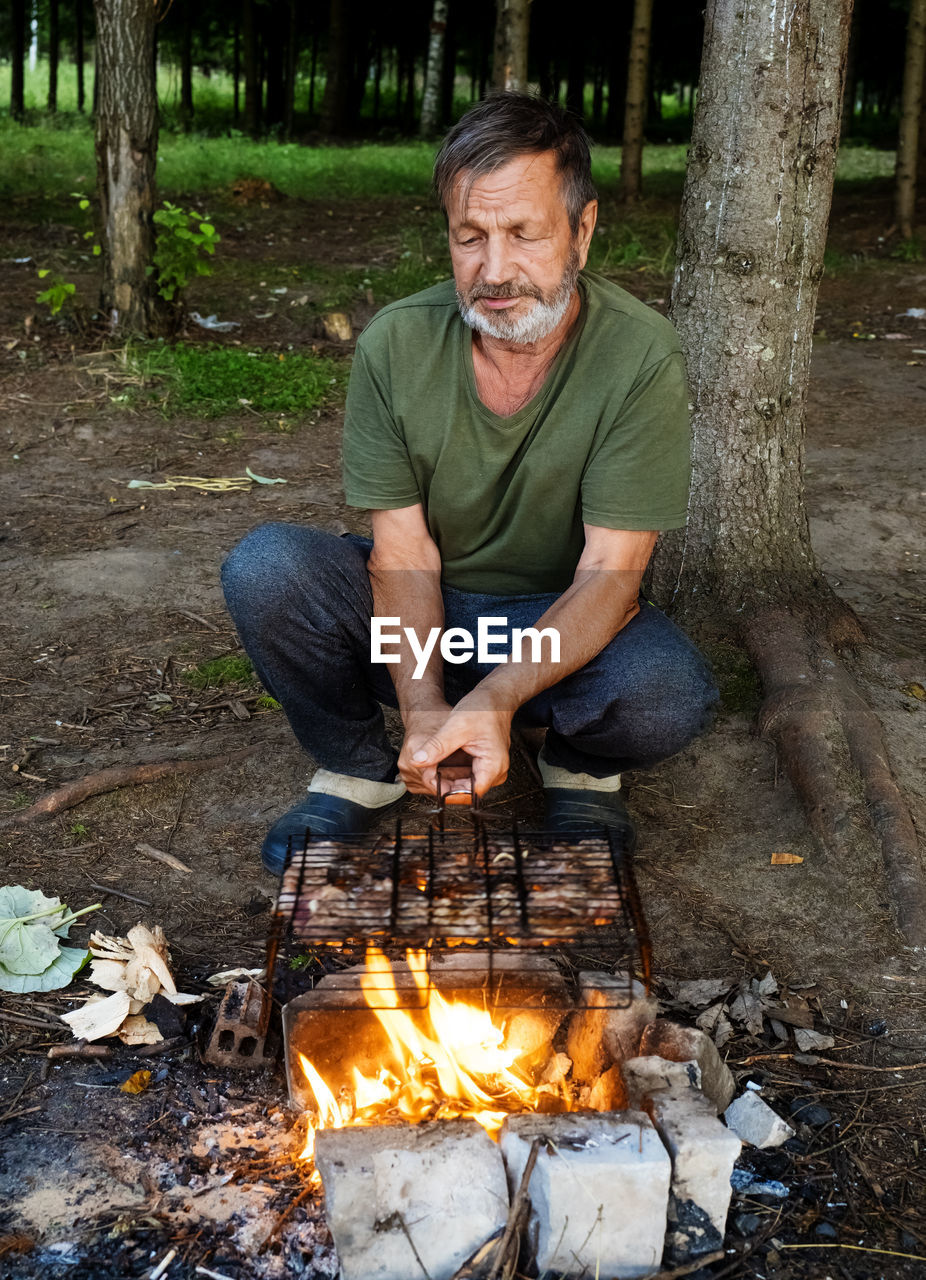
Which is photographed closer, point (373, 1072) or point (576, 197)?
point (373, 1072)

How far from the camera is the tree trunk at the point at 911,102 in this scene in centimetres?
1029

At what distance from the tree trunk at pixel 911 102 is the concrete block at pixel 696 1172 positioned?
1048 centimetres

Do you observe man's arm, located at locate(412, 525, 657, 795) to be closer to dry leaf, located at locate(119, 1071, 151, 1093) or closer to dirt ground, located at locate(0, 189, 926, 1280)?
dirt ground, located at locate(0, 189, 926, 1280)

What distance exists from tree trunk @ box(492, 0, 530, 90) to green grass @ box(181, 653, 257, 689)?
756 centimetres

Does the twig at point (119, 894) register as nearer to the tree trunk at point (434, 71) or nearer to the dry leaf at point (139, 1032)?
the dry leaf at point (139, 1032)

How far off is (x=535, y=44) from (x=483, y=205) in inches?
1111

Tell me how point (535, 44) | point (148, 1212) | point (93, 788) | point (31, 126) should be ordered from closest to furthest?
point (148, 1212) < point (93, 788) < point (31, 126) < point (535, 44)

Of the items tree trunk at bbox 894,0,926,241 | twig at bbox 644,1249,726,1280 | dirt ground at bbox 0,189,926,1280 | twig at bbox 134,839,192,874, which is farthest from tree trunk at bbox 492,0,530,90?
twig at bbox 644,1249,726,1280

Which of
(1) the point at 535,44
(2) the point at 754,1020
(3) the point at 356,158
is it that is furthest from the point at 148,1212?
(1) the point at 535,44

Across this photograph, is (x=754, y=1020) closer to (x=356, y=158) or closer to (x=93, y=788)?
(x=93, y=788)

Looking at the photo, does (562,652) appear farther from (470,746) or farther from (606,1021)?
(606,1021)

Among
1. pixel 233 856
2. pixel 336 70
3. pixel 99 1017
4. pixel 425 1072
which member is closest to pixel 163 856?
pixel 233 856

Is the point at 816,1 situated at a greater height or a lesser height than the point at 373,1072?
greater

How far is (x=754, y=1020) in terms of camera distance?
2477 millimetres
